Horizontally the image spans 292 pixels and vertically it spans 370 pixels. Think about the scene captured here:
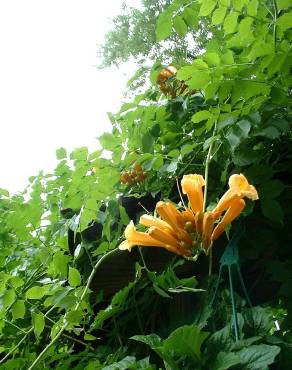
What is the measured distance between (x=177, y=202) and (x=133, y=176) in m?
0.19

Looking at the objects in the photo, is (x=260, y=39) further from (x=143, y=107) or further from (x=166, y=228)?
(x=166, y=228)

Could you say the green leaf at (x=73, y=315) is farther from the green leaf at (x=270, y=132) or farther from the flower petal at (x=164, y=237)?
the green leaf at (x=270, y=132)

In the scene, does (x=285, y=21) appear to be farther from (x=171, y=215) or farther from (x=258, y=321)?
(x=258, y=321)

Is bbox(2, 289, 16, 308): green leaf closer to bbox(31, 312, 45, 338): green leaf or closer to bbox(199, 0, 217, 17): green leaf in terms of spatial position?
bbox(31, 312, 45, 338): green leaf

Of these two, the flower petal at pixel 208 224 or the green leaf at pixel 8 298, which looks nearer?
the flower petal at pixel 208 224

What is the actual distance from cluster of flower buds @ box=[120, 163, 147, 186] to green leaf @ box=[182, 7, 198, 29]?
1.58 feet

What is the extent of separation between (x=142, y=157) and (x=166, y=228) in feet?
1.37

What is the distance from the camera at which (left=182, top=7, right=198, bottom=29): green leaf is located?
1222mm

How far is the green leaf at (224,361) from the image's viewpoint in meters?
0.78

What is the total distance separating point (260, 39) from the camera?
109 cm

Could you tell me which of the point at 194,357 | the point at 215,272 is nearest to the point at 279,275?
the point at 215,272

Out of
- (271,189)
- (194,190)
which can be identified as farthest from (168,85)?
(194,190)

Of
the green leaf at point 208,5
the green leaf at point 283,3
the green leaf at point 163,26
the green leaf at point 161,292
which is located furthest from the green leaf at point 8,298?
the green leaf at point 283,3

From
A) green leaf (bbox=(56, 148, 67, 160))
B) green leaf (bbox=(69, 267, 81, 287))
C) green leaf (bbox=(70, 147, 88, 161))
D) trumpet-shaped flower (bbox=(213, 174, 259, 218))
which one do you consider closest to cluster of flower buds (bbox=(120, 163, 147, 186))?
green leaf (bbox=(70, 147, 88, 161))
